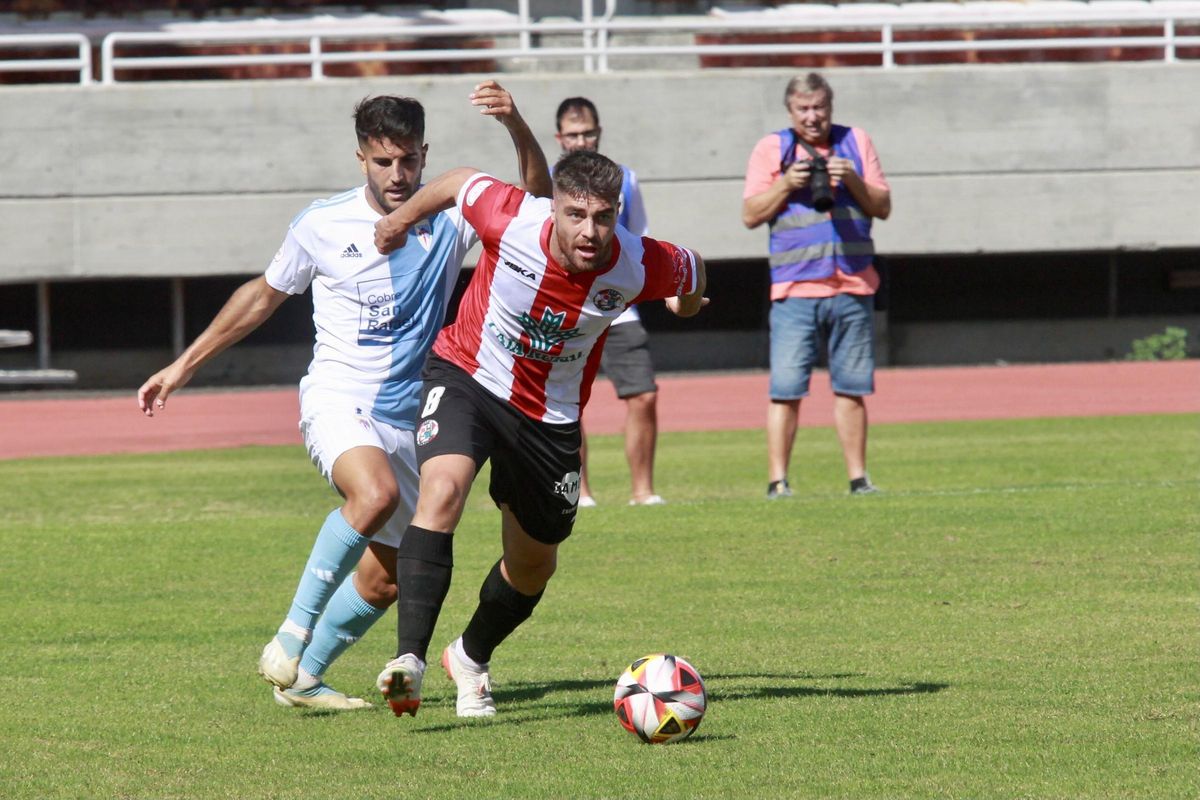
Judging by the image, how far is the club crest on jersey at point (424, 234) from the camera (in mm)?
6754

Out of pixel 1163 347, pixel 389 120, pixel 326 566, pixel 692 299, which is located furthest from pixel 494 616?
pixel 1163 347

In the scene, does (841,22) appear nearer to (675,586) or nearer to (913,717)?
(675,586)

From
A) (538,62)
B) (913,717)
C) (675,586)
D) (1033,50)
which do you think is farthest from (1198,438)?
(538,62)

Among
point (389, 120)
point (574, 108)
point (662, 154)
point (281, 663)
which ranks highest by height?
point (662, 154)

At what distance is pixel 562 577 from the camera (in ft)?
30.0

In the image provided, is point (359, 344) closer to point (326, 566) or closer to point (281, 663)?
point (326, 566)

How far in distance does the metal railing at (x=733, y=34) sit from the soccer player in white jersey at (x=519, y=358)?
15728 mm

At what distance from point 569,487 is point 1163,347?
19898 mm

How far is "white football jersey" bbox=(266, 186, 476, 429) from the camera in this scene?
22.0 ft

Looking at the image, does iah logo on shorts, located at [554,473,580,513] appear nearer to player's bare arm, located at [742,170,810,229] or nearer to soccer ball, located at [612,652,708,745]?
soccer ball, located at [612,652,708,745]

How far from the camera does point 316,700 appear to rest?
21.5ft

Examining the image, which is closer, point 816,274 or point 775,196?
point 775,196

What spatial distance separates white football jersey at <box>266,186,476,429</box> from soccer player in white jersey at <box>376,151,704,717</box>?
272mm

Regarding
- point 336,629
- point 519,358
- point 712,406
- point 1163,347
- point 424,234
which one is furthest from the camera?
point 1163,347
